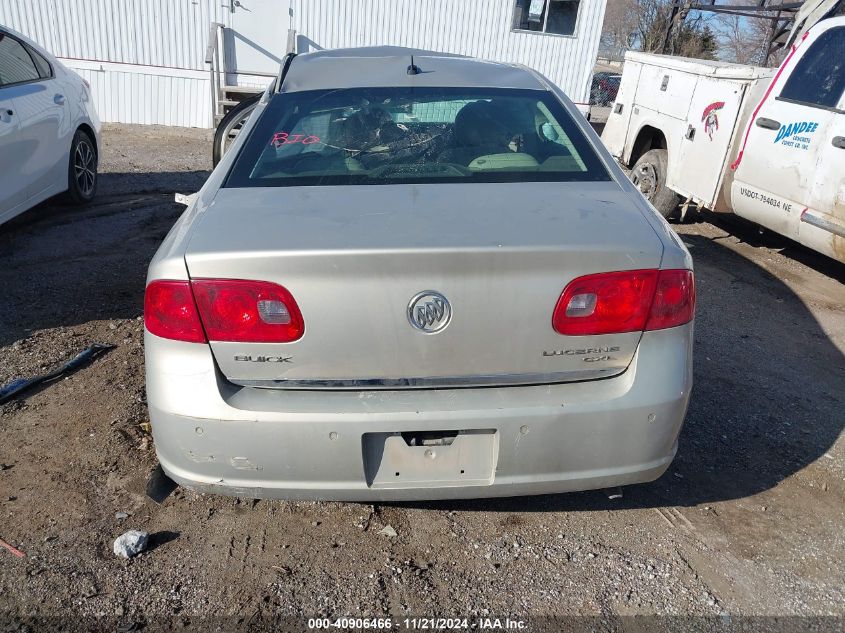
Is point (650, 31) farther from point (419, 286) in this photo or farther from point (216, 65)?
point (419, 286)

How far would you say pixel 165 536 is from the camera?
2750mm

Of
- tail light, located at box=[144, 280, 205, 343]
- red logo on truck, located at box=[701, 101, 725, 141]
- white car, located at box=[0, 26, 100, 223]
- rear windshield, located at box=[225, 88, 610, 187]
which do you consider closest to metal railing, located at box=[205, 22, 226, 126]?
white car, located at box=[0, 26, 100, 223]

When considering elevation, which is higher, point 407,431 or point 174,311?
point 174,311

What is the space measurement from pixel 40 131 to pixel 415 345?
510 centimetres

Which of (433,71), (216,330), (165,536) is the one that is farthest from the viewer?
(433,71)

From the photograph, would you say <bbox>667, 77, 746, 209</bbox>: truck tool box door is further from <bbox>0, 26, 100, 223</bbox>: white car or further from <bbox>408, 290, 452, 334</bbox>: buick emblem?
<bbox>0, 26, 100, 223</bbox>: white car

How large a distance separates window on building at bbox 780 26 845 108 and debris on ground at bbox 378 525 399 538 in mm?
4958

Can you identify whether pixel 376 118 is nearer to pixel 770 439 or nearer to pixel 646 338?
pixel 646 338

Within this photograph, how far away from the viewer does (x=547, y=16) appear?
573 inches

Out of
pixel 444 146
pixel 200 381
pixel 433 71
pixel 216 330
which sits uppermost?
pixel 433 71

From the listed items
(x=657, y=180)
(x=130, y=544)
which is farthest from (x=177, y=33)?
(x=130, y=544)

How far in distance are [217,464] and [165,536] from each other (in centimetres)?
61

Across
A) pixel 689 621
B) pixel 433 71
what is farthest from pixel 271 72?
pixel 689 621

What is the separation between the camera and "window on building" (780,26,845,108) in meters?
5.65
